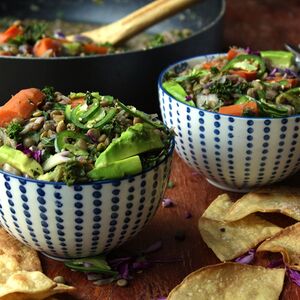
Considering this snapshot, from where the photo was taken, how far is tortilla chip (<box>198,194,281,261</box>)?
175 centimetres

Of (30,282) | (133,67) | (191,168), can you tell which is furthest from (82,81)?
(30,282)

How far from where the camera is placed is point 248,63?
6.77 feet

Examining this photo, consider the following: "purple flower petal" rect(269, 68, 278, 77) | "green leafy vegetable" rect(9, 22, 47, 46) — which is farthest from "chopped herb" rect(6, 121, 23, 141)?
"green leafy vegetable" rect(9, 22, 47, 46)

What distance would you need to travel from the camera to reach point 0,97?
2184mm

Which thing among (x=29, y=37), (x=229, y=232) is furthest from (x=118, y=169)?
(x=29, y=37)

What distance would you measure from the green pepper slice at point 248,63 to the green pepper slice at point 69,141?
25.8 inches

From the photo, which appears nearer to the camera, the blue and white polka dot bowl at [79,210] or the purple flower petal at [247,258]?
the blue and white polka dot bowl at [79,210]

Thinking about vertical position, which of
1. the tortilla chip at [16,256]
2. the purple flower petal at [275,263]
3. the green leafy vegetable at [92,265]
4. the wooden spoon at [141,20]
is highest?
the wooden spoon at [141,20]

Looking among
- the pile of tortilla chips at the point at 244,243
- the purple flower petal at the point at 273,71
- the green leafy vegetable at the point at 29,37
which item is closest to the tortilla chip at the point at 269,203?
the pile of tortilla chips at the point at 244,243

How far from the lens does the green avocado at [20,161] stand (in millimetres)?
1511

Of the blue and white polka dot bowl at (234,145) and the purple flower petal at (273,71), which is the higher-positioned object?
the purple flower petal at (273,71)

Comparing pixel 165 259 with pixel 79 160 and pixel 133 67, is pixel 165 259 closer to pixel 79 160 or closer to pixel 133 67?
pixel 79 160

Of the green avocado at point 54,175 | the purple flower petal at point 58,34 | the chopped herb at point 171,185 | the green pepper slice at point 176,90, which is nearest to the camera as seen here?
the green avocado at point 54,175

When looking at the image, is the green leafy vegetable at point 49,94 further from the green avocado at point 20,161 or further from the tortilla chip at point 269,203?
the tortilla chip at point 269,203
